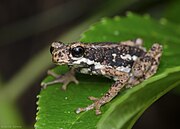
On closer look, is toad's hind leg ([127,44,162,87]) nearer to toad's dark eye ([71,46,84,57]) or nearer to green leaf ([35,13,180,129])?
green leaf ([35,13,180,129])

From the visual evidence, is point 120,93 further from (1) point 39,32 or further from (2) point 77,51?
(1) point 39,32

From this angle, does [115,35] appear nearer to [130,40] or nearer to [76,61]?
[130,40]

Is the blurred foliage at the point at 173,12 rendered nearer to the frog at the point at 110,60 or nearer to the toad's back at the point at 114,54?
the frog at the point at 110,60

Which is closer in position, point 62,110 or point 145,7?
point 62,110

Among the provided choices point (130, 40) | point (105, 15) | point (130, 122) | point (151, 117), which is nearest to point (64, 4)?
point (105, 15)

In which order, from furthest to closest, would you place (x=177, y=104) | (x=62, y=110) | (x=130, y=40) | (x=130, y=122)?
(x=177, y=104), (x=130, y=40), (x=62, y=110), (x=130, y=122)

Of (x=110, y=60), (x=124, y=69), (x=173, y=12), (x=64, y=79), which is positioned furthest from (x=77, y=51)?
(x=173, y=12)

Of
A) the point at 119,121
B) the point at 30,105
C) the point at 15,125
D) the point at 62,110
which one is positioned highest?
the point at 119,121
